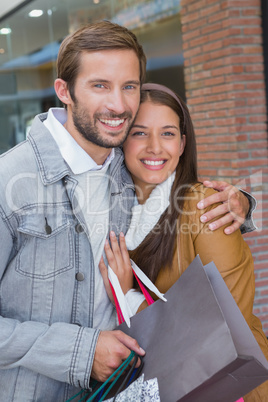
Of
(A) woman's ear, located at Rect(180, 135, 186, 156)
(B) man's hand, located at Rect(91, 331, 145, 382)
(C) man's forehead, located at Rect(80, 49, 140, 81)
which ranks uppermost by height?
(C) man's forehead, located at Rect(80, 49, 140, 81)

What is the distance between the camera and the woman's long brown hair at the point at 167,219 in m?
1.77

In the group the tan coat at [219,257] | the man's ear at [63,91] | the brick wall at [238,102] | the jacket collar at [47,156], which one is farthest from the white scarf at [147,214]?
the brick wall at [238,102]

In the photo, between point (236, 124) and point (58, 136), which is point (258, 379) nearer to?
point (58, 136)

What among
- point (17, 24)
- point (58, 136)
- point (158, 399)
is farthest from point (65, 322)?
point (17, 24)

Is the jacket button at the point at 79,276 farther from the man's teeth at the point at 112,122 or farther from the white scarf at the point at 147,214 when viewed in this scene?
the man's teeth at the point at 112,122

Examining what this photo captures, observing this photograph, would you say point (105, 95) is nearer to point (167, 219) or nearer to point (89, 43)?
point (89, 43)

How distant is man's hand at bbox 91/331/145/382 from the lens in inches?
56.3

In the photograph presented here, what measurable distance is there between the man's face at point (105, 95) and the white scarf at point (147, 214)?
1.05 ft

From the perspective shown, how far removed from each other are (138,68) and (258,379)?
108cm

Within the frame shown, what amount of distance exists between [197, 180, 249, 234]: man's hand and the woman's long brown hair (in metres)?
0.11

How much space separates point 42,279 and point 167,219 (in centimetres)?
54

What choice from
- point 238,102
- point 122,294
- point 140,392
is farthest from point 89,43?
point 238,102

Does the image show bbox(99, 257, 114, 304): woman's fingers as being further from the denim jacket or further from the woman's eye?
the woman's eye

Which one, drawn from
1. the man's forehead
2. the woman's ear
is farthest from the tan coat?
the man's forehead
